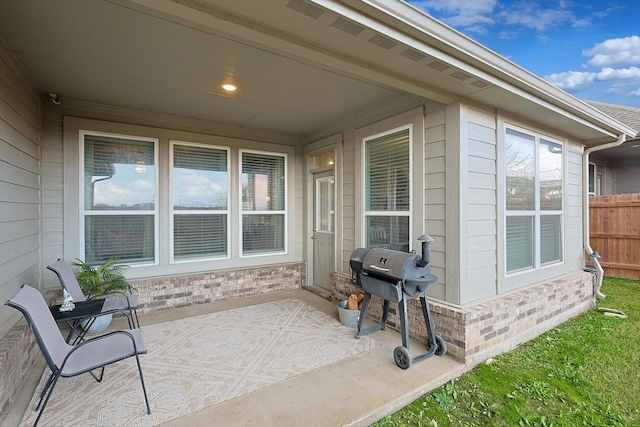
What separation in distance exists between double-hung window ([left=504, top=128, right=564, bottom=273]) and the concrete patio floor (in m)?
1.74

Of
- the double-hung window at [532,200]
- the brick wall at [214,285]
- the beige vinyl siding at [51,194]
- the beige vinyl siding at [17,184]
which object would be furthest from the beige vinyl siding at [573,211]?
the beige vinyl siding at [51,194]

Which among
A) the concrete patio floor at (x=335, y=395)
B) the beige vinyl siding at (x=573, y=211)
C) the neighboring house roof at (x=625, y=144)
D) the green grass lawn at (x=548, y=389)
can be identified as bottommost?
the green grass lawn at (x=548, y=389)

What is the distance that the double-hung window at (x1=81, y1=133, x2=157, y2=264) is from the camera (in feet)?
12.8

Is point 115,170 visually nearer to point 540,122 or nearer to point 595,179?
point 540,122

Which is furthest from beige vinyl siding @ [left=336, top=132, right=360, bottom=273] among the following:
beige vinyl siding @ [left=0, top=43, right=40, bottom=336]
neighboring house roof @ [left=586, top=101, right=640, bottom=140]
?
neighboring house roof @ [left=586, top=101, right=640, bottom=140]

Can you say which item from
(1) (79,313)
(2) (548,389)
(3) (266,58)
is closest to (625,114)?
(2) (548,389)

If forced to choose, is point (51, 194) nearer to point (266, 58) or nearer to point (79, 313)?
point (79, 313)

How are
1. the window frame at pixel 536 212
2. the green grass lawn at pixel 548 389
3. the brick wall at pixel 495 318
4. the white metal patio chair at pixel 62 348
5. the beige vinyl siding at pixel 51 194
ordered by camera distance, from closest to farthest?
the white metal patio chair at pixel 62 348, the green grass lawn at pixel 548 389, the brick wall at pixel 495 318, the window frame at pixel 536 212, the beige vinyl siding at pixel 51 194

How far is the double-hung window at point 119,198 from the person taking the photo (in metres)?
3.90

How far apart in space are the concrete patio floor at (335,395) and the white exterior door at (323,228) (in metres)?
2.12

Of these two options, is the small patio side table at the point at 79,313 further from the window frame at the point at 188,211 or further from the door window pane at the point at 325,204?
the door window pane at the point at 325,204

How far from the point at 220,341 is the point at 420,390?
2044 mm

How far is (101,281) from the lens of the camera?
371cm

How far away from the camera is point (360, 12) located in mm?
1810
